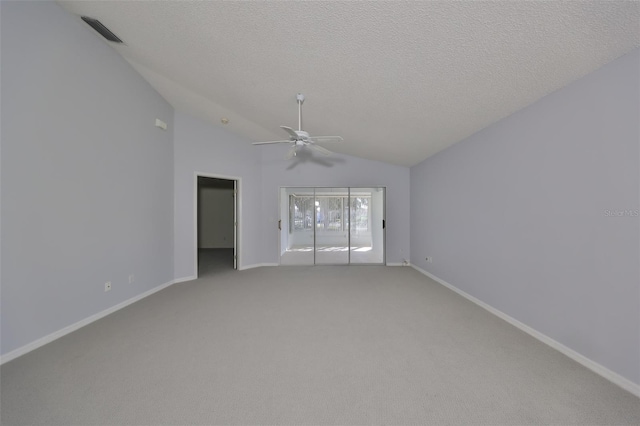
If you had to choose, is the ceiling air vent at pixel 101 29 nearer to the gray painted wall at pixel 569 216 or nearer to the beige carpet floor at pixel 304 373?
the beige carpet floor at pixel 304 373

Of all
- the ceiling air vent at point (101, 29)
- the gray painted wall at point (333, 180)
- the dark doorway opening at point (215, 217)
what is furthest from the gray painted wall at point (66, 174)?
the dark doorway opening at point (215, 217)

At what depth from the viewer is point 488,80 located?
6.89ft

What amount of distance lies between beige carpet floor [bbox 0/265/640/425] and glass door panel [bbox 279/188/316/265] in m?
3.88

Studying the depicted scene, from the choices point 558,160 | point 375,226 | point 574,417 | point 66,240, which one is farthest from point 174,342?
point 375,226

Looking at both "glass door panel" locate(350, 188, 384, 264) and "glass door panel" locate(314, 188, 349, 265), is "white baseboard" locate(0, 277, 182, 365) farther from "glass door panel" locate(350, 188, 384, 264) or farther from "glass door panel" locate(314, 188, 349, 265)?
"glass door panel" locate(314, 188, 349, 265)

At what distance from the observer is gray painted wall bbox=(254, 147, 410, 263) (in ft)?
18.5

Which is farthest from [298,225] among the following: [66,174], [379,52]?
[379,52]

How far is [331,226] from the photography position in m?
7.99

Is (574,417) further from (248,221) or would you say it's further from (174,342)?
(248,221)

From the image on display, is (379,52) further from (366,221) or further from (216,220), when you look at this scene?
(216,220)

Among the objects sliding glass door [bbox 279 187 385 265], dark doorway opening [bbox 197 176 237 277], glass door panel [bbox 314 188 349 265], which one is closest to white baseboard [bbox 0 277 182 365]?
sliding glass door [bbox 279 187 385 265]

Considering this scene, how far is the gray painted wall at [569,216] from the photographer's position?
1.67 metres

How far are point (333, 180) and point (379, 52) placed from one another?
3.75 m

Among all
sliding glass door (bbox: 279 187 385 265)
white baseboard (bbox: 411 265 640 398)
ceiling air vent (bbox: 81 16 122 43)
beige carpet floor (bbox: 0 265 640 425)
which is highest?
ceiling air vent (bbox: 81 16 122 43)
